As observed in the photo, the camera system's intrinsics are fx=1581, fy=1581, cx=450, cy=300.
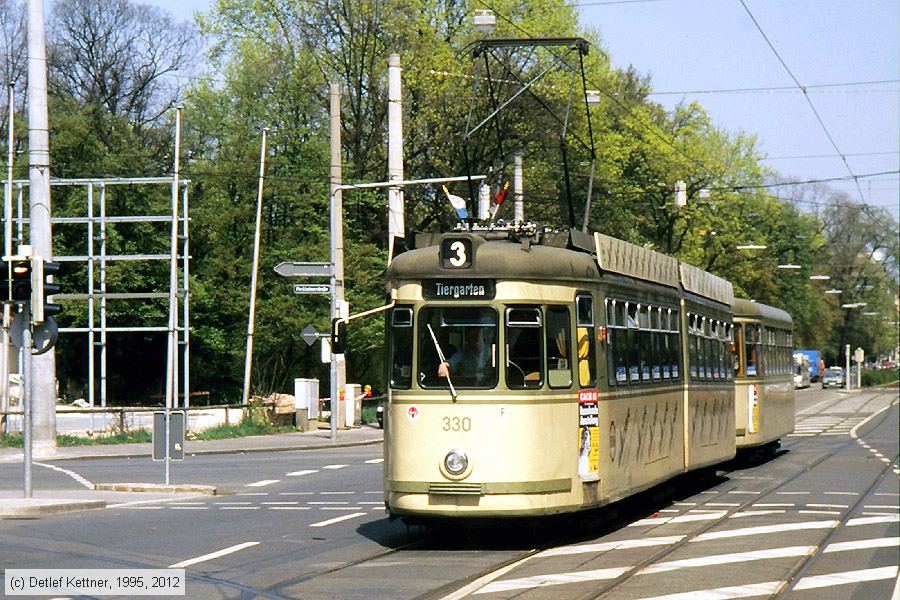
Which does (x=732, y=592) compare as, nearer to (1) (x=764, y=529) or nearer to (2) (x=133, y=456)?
(1) (x=764, y=529)

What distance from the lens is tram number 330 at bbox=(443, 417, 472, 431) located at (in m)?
14.6

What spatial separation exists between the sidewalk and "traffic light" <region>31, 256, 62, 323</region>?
2370 millimetres

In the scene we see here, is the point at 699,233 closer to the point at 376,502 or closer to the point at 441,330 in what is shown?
the point at 376,502

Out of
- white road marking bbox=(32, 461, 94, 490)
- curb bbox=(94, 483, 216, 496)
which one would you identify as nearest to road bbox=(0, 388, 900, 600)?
white road marking bbox=(32, 461, 94, 490)

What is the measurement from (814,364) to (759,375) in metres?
89.0

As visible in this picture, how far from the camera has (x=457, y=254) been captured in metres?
14.9

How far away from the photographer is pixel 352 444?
1497 inches

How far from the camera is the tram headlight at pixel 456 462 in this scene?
14.5 meters

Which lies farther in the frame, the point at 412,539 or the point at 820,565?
the point at 412,539

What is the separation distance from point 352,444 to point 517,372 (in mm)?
23599

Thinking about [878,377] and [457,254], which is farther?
[878,377]

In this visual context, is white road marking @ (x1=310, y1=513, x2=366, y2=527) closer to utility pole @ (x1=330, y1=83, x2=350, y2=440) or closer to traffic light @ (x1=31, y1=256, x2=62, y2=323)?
traffic light @ (x1=31, y1=256, x2=62, y2=323)

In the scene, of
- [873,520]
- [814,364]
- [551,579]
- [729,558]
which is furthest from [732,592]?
[814,364]

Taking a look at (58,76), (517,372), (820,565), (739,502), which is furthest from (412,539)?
(58,76)
